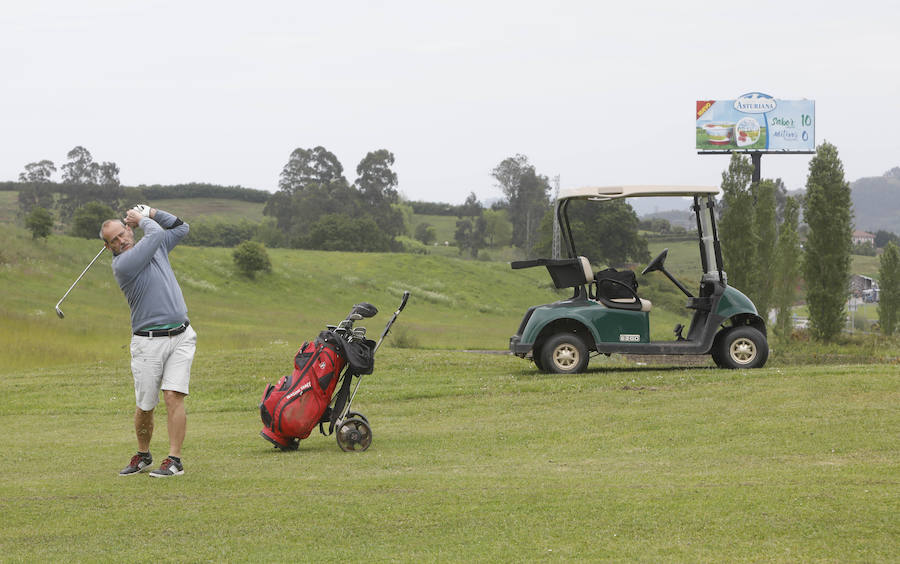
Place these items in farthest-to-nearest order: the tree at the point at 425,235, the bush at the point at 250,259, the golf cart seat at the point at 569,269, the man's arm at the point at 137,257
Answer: the tree at the point at 425,235, the bush at the point at 250,259, the golf cart seat at the point at 569,269, the man's arm at the point at 137,257

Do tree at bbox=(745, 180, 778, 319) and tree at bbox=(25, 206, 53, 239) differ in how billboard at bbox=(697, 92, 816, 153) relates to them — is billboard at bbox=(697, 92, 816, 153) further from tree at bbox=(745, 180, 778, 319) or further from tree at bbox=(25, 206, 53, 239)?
tree at bbox=(25, 206, 53, 239)

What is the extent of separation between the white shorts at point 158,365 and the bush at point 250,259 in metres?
55.6

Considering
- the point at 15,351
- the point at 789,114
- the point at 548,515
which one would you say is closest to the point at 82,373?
the point at 15,351

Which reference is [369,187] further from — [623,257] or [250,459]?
[250,459]

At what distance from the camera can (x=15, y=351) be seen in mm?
24656

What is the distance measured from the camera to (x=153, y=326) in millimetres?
7793

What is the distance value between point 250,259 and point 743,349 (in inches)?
1983

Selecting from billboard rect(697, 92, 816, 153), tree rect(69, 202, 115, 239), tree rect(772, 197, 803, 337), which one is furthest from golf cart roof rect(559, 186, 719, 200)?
billboard rect(697, 92, 816, 153)

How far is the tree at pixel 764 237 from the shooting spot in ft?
126

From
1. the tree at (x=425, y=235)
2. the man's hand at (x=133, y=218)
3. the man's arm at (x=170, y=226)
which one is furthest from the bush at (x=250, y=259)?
the tree at (x=425, y=235)

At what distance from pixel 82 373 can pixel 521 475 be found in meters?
13.7

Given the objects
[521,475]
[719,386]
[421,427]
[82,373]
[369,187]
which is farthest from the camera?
[369,187]

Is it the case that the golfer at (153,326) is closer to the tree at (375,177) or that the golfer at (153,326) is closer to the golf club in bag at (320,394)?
the golf club in bag at (320,394)

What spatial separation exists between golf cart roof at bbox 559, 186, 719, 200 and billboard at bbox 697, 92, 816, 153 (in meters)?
61.6
